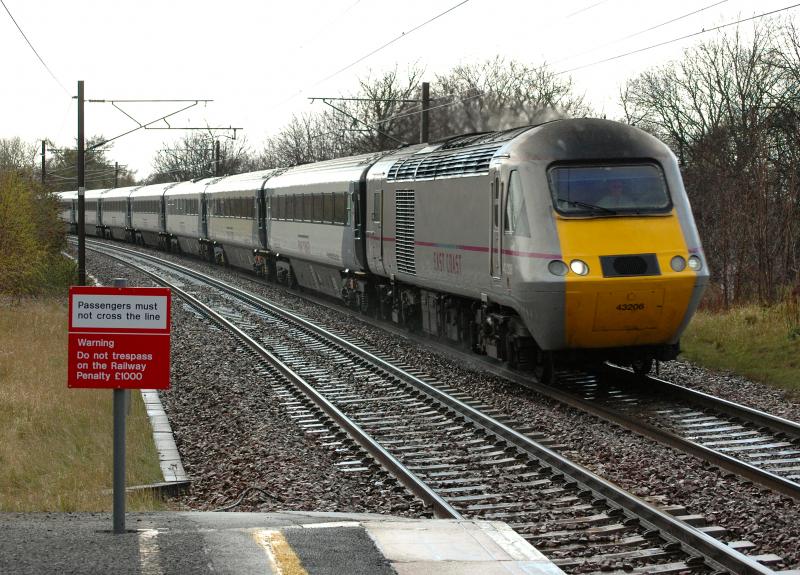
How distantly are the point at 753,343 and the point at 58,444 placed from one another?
931 centimetres

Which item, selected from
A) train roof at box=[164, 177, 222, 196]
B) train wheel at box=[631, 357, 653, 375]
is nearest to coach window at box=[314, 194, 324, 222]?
train wheel at box=[631, 357, 653, 375]

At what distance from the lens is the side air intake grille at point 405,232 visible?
56.8ft

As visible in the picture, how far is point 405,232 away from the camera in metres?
17.7

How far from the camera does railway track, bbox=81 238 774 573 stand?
22.4 feet

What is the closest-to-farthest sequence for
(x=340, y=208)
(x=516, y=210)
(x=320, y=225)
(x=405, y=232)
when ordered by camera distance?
(x=516, y=210) < (x=405, y=232) < (x=340, y=208) < (x=320, y=225)

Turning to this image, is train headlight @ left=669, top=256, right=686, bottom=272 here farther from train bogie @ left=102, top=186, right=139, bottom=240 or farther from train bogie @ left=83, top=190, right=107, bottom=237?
train bogie @ left=83, top=190, right=107, bottom=237

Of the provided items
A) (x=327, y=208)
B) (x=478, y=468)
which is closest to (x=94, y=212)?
(x=327, y=208)

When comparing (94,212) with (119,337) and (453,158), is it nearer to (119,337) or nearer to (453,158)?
(453,158)

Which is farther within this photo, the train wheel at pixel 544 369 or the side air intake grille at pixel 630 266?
the train wheel at pixel 544 369

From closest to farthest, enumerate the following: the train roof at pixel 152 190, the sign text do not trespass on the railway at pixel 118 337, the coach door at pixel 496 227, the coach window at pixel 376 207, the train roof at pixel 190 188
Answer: the sign text do not trespass on the railway at pixel 118 337 < the coach door at pixel 496 227 < the coach window at pixel 376 207 < the train roof at pixel 190 188 < the train roof at pixel 152 190

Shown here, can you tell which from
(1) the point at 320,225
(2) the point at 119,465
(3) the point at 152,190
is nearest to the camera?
(2) the point at 119,465

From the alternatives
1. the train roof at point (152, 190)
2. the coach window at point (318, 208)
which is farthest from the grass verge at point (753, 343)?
the train roof at point (152, 190)

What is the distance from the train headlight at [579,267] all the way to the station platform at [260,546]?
17.5 ft

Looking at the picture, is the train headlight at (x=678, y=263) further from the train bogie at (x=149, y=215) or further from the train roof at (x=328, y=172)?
the train bogie at (x=149, y=215)
